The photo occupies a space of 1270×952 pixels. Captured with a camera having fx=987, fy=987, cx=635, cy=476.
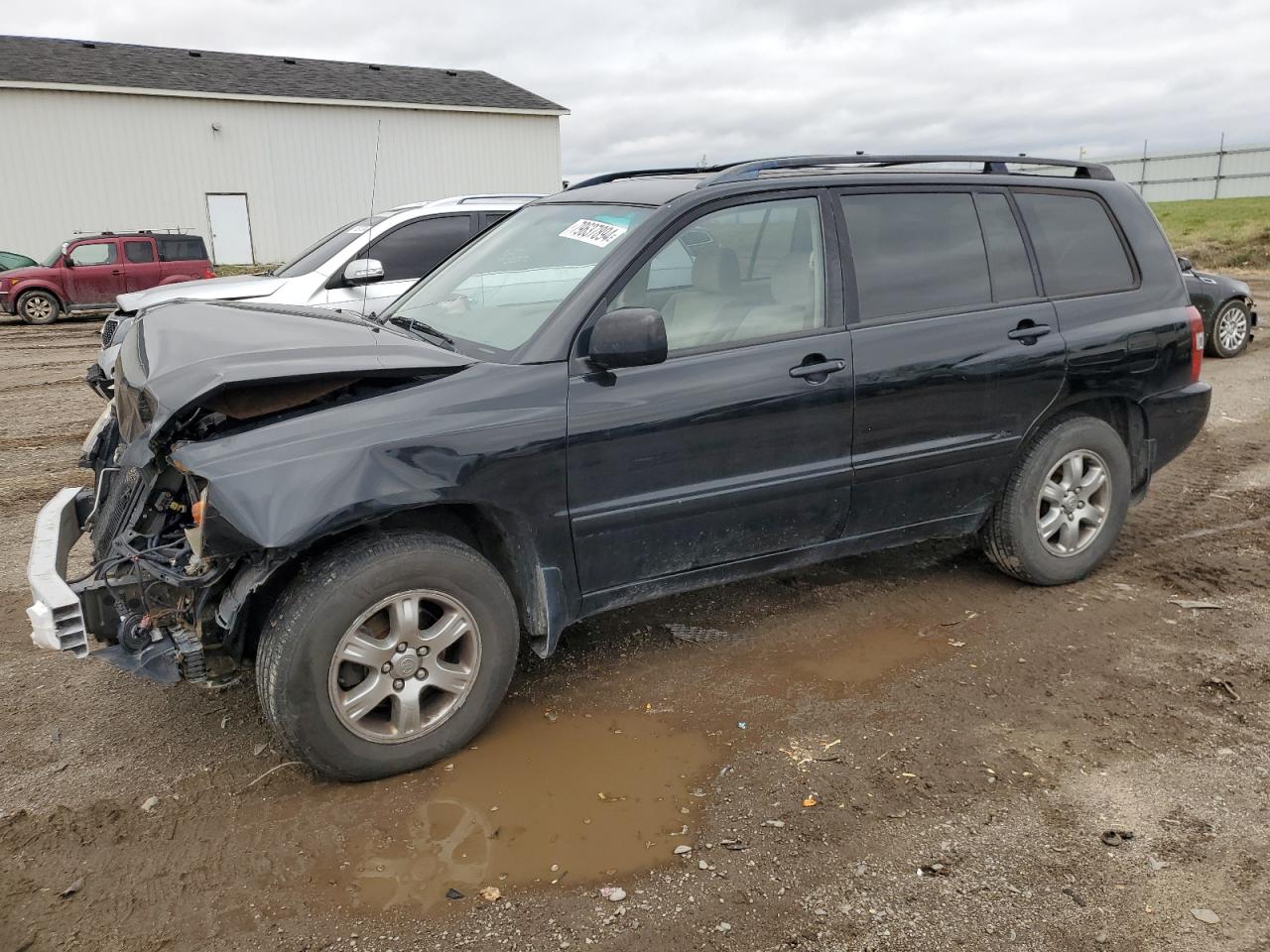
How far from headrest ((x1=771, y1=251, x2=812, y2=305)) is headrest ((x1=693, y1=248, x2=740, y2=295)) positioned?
18cm

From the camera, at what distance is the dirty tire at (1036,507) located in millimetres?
4543

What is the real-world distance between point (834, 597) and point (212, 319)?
3002 millimetres

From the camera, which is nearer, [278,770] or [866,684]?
[278,770]

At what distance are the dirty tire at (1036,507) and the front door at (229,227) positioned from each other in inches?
1062

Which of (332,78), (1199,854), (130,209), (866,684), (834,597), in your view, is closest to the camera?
(1199,854)

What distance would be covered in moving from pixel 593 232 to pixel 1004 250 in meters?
1.91

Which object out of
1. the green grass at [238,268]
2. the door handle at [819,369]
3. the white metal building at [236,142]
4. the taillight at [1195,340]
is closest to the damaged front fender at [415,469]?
the door handle at [819,369]

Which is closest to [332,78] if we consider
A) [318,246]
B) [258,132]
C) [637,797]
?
[258,132]

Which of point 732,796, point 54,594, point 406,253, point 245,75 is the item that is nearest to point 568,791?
point 732,796

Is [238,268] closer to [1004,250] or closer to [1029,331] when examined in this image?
[1004,250]

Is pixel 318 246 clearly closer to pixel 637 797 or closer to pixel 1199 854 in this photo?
pixel 637 797

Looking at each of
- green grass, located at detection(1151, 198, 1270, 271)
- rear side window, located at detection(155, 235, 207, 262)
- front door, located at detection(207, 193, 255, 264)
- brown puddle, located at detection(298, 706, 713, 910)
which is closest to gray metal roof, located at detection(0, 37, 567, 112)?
front door, located at detection(207, 193, 255, 264)

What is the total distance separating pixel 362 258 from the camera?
7.69 m

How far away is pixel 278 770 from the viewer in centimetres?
333
